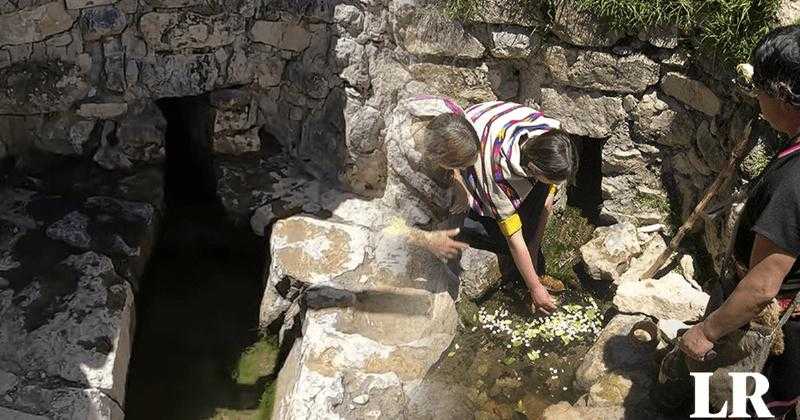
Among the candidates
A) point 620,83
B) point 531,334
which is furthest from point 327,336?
point 620,83

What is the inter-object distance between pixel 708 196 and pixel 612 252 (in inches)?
29.0

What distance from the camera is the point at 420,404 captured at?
3984mm

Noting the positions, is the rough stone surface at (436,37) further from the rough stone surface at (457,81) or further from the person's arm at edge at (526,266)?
the person's arm at edge at (526,266)

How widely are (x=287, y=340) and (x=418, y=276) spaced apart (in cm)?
95

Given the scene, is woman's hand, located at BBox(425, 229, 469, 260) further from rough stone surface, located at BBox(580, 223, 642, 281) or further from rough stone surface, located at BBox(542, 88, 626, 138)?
rough stone surface, located at BBox(542, 88, 626, 138)

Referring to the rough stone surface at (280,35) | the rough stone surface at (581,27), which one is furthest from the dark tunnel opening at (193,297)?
the rough stone surface at (581,27)

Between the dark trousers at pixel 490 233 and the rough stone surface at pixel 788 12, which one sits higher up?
the rough stone surface at pixel 788 12

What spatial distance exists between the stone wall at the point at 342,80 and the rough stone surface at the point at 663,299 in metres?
0.31

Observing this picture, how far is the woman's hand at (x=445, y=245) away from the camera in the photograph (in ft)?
15.5

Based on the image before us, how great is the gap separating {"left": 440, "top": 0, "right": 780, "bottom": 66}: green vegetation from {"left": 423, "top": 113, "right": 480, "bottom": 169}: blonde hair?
1.08 meters

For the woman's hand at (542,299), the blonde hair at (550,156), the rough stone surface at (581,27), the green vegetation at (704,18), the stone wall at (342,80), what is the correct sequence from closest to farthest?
the blonde hair at (550,156)
the green vegetation at (704,18)
the woman's hand at (542,299)
the rough stone surface at (581,27)
the stone wall at (342,80)

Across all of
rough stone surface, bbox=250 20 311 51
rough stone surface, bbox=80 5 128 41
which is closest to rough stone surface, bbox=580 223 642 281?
rough stone surface, bbox=250 20 311 51

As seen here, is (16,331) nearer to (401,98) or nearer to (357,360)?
(357,360)

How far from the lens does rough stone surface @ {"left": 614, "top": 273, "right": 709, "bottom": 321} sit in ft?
14.1
